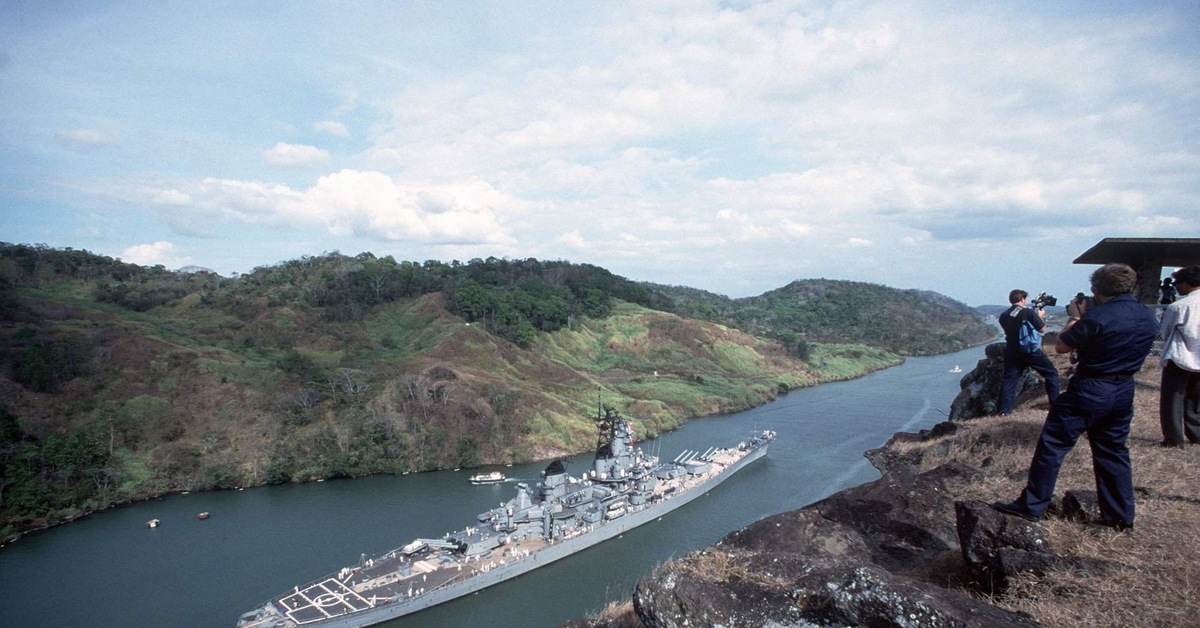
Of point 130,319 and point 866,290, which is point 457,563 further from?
point 866,290

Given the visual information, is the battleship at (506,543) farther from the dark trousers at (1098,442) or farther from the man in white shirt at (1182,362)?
the man in white shirt at (1182,362)

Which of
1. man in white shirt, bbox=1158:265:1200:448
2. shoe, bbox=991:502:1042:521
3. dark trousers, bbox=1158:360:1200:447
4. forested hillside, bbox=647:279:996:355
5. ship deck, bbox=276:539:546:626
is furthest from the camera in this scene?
forested hillside, bbox=647:279:996:355

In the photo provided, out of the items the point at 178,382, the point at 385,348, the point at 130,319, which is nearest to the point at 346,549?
the point at 178,382

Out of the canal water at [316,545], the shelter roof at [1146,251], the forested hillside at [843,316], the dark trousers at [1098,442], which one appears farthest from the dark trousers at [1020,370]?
the forested hillside at [843,316]

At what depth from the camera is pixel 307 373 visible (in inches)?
2069

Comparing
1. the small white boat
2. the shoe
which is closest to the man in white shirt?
the shoe

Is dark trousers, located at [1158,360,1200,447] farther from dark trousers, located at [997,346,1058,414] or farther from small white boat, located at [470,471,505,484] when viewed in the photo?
small white boat, located at [470,471,505,484]

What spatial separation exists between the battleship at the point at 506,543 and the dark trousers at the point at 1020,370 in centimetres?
2049

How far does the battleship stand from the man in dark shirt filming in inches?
886

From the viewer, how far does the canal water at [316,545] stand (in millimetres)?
23391

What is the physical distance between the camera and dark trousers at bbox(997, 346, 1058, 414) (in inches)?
365

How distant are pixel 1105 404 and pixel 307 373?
5642 cm

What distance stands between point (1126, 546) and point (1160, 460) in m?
2.90

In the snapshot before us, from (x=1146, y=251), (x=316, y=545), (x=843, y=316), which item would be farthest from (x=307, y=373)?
(x=843, y=316)
